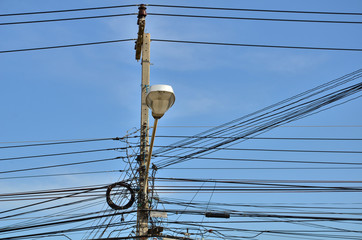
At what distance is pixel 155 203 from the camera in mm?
11016

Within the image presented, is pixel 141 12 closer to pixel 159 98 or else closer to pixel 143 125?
pixel 143 125

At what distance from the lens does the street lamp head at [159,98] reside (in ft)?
24.8

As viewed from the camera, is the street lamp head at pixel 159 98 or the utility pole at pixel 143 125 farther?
the utility pole at pixel 143 125

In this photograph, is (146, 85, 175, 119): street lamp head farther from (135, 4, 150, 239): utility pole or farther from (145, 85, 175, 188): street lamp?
(135, 4, 150, 239): utility pole

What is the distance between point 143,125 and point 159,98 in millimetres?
3583

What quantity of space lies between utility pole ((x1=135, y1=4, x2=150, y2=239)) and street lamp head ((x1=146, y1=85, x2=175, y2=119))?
8.30ft

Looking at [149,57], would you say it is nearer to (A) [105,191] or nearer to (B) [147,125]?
(B) [147,125]

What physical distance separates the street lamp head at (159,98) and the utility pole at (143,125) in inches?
99.7

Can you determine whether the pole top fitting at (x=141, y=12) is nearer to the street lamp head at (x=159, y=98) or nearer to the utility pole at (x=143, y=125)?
the utility pole at (x=143, y=125)

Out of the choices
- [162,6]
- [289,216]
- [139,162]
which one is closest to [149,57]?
[162,6]

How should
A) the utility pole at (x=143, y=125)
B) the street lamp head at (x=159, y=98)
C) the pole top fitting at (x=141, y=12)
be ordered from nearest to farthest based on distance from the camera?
the street lamp head at (x=159, y=98) → the utility pole at (x=143, y=125) → the pole top fitting at (x=141, y=12)

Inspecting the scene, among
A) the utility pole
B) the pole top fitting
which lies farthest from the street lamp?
the pole top fitting

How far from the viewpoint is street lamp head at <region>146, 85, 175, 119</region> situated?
24.8 feet

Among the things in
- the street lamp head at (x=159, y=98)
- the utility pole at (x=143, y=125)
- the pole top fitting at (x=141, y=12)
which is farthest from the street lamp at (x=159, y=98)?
the pole top fitting at (x=141, y=12)
